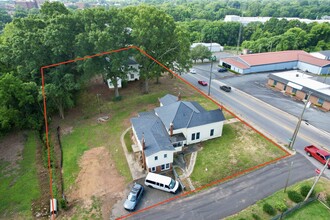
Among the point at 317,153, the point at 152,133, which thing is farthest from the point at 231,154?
the point at 152,133

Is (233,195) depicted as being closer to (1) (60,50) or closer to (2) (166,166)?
(2) (166,166)

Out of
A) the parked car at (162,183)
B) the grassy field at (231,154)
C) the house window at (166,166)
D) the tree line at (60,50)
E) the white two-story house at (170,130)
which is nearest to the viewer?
the parked car at (162,183)

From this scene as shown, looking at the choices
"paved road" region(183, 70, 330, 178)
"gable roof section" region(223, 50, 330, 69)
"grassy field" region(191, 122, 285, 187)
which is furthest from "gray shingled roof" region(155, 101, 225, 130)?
"gable roof section" region(223, 50, 330, 69)

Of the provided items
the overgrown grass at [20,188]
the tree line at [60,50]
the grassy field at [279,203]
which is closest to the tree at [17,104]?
the tree line at [60,50]

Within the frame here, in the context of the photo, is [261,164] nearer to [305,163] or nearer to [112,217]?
[305,163]

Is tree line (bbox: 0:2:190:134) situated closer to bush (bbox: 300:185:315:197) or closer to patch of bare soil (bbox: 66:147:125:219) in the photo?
patch of bare soil (bbox: 66:147:125:219)

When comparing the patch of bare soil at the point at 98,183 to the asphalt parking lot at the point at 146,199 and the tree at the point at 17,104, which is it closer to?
the asphalt parking lot at the point at 146,199
